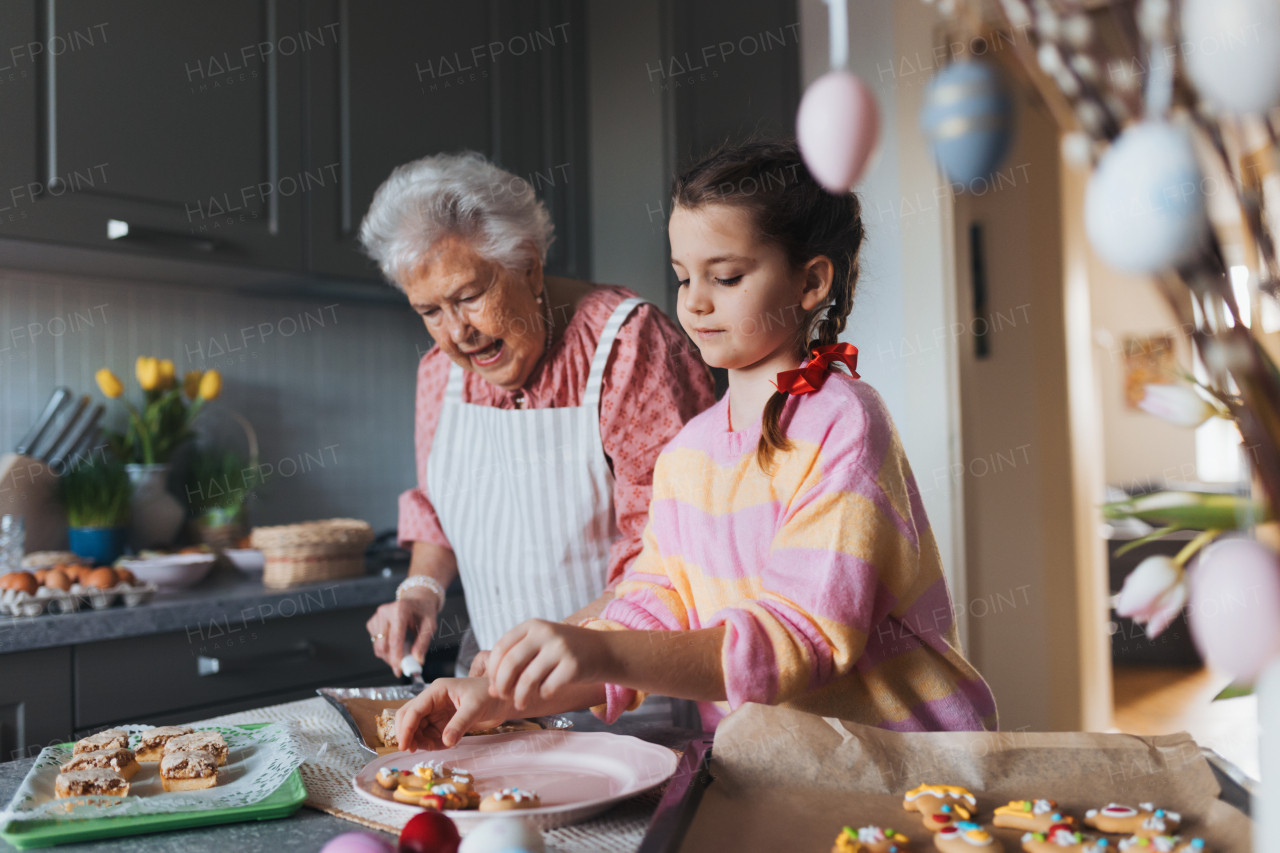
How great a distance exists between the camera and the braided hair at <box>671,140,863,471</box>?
2.92 feet

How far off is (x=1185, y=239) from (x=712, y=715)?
82cm

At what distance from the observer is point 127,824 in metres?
0.64

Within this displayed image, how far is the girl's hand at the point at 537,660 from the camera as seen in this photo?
67cm

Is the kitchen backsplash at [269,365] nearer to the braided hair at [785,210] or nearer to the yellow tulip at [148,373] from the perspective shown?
the yellow tulip at [148,373]

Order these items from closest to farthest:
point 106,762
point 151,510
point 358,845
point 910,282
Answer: point 358,845 → point 106,762 → point 151,510 → point 910,282

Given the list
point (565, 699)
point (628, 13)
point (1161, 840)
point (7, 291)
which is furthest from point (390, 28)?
point (1161, 840)

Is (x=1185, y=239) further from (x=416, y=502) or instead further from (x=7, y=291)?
(x=7, y=291)

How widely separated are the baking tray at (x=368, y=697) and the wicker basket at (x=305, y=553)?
0.90m

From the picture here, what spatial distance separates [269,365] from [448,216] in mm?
1183

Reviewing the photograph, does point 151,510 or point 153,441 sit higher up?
point 153,441

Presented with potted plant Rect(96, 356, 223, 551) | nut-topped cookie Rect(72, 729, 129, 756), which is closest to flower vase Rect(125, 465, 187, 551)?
potted plant Rect(96, 356, 223, 551)

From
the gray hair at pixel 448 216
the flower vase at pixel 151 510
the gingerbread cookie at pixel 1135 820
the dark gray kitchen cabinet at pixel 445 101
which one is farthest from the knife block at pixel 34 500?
the gingerbread cookie at pixel 1135 820

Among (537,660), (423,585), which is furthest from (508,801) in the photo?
(423,585)

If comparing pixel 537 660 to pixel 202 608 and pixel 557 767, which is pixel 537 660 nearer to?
pixel 557 767
